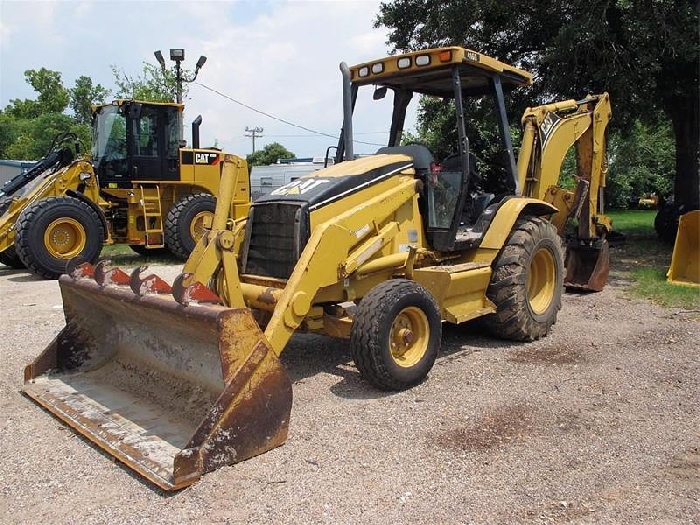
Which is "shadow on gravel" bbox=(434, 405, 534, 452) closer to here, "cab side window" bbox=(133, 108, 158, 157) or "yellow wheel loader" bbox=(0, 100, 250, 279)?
"yellow wheel loader" bbox=(0, 100, 250, 279)

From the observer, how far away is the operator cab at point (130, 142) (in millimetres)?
12867

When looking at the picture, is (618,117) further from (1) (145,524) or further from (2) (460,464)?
(1) (145,524)

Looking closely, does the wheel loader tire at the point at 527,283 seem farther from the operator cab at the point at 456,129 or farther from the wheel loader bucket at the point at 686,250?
the wheel loader bucket at the point at 686,250

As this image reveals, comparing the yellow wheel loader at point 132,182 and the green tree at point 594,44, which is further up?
the green tree at point 594,44

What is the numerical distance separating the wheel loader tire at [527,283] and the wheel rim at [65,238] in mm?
7913

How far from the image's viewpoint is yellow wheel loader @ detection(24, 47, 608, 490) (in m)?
3.95

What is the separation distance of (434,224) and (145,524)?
3728 millimetres

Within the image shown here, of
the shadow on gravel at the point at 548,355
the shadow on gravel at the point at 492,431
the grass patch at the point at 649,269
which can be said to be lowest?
the shadow on gravel at the point at 548,355

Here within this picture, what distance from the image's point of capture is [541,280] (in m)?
7.12

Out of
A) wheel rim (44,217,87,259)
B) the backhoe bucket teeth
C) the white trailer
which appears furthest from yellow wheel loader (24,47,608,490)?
the white trailer

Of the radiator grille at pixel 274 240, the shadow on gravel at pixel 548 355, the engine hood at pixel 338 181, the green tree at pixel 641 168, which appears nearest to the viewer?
the radiator grille at pixel 274 240

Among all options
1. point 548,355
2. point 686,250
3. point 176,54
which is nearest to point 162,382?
point 548,355

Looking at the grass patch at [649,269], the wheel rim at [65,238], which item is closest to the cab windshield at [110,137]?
the wheel rim at [65,238]

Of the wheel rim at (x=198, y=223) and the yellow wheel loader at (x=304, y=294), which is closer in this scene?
the yellow wheel loader at (x=304, y=294)
